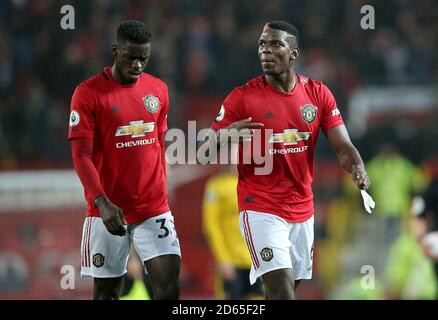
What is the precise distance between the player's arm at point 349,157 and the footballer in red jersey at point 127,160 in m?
1.32

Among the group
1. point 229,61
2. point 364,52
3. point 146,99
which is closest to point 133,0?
point 229,61

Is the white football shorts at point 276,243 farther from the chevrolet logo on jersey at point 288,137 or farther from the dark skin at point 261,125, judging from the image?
the chevrolet logo on jersey at point 288,137

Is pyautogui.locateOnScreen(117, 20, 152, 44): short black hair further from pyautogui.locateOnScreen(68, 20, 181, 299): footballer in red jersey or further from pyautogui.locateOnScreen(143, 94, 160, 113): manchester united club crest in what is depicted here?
pyautogui.locateOnScreen(143, 94, 160, 113): manchester united club crest

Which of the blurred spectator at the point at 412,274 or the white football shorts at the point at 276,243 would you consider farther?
the blurred spectator at the point at 412,274

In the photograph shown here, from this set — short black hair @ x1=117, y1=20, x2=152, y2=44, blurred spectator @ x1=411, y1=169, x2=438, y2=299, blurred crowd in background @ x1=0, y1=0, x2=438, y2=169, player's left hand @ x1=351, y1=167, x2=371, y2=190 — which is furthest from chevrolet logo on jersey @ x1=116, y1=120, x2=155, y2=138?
blurred crowd in background @ x1=0, y1=0, x2=438, y2=169

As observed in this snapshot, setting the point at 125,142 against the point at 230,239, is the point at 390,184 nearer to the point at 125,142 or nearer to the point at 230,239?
the point at 230,239

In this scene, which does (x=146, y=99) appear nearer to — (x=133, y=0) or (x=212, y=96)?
(x=212, y=96)

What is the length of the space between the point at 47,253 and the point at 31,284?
482 millimetres

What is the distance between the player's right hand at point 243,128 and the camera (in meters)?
7.42

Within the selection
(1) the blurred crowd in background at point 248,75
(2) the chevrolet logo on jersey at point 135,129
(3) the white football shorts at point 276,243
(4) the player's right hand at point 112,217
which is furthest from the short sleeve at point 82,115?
(1) the blurred crowd in background at point 248,75

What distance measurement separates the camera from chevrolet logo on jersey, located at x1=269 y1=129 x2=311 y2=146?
769 cm

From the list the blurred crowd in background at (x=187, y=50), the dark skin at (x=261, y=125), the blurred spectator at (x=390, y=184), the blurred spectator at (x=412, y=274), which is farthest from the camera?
the blurred crowd in background at (x=187, y=50)

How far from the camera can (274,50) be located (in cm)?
766

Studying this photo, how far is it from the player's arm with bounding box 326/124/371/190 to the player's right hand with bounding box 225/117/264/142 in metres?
0.69
